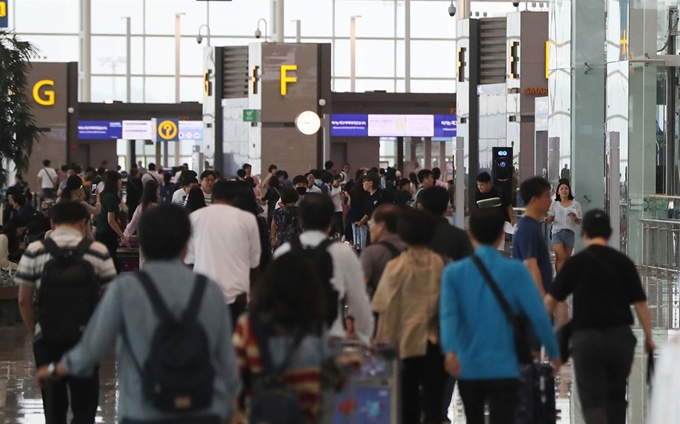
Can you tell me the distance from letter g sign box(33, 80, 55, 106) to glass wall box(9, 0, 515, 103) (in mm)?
11798

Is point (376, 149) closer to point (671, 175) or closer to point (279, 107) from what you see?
point (279, 107)

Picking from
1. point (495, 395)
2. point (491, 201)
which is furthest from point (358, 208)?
point (495, 395)

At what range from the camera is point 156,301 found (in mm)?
4102

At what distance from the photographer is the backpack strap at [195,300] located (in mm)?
4090

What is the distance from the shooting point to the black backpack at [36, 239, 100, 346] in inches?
250

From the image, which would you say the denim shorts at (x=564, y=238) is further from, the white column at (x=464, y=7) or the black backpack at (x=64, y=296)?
the white column at (x=464, y=7)

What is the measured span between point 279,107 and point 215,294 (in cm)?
2936

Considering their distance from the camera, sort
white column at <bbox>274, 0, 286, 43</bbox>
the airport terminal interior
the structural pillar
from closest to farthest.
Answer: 1. the airport terminal interior
2. the structural pillar
3. white column at <bbox>274, 0, 286, 43</bbox>

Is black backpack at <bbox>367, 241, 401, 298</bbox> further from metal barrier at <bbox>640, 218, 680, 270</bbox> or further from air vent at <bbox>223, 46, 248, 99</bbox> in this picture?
air vent at <bbox>223, 46, 248, 99</bbox>

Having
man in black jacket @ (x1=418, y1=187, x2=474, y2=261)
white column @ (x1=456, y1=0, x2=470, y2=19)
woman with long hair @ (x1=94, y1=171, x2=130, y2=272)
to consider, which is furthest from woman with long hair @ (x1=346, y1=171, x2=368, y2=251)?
white column @ (x1=456, y1=0, x2=470, y2=19)

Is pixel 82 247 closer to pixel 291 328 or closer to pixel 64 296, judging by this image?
pixel 64 296

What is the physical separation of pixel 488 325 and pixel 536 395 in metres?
0.71

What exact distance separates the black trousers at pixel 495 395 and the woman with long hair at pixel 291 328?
1.43 m

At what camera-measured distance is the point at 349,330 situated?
645 centimetres
